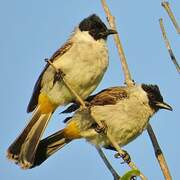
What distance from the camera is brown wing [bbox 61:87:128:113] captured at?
5586 mm

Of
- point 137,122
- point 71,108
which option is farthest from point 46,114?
point 137,122

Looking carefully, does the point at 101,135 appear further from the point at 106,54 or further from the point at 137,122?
the point at 106,54

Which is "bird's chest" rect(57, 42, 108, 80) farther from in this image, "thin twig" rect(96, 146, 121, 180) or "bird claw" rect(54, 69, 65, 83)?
"thin twig" rect(96, 146, 121, 180)

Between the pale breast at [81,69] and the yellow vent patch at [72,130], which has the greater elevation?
the pale breast at [81,69]

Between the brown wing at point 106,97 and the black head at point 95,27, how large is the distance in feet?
2.09

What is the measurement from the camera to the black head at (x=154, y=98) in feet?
19.2

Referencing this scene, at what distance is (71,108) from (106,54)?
696 millimetres

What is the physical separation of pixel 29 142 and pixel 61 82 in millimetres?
719

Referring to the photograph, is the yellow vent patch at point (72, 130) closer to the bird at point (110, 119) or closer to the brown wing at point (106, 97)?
the bird at point (110, 119)

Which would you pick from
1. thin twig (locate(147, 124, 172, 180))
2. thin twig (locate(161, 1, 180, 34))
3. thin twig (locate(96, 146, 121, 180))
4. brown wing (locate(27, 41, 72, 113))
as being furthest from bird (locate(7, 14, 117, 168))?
thin twig (locate(161, 1, 180, 34))

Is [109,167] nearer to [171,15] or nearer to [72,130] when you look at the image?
[171,15]

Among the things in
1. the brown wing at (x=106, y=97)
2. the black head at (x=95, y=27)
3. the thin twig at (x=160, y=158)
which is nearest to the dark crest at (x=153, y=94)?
the brown wing at (x=106, y=97)

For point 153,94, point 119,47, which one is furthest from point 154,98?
point 119,47

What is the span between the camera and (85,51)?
5.70 metres
